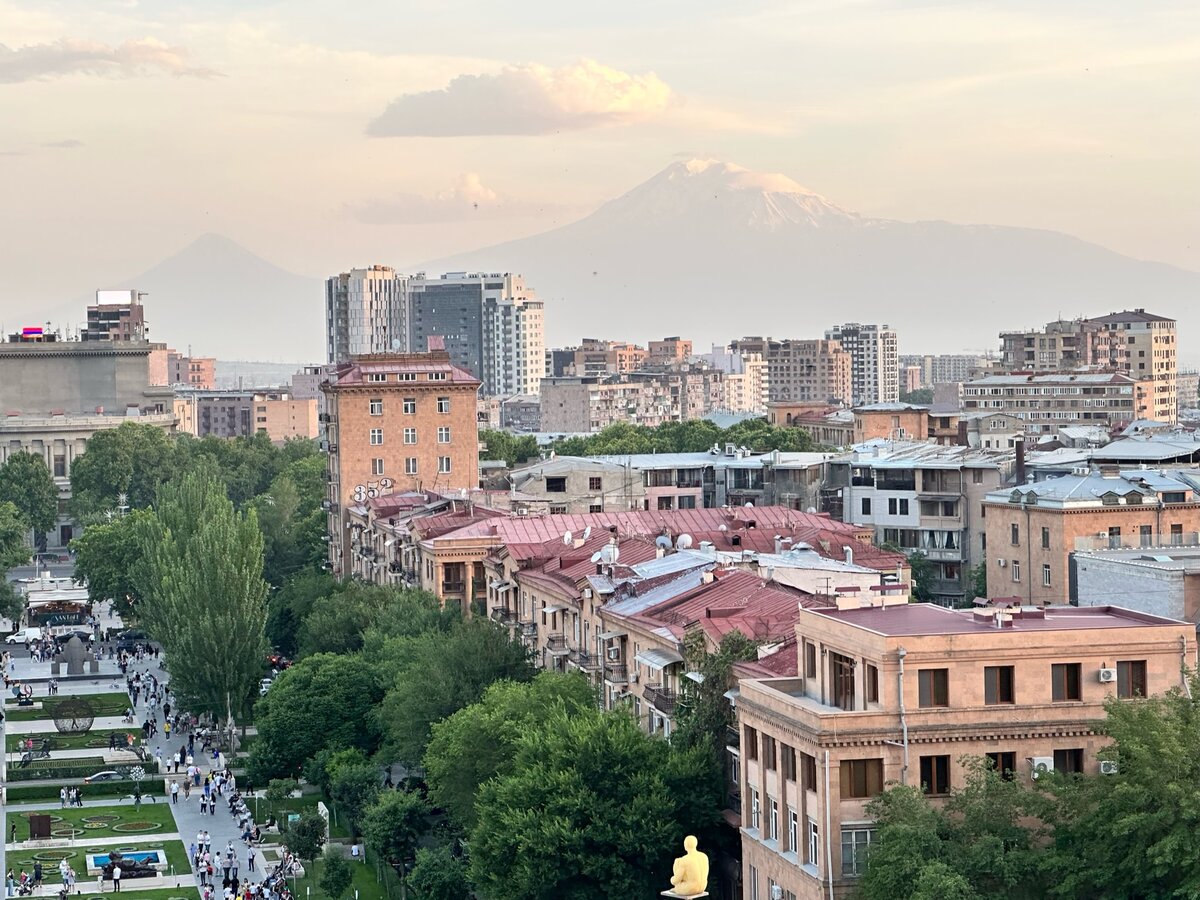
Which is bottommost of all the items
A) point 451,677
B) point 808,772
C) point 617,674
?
point 451,677

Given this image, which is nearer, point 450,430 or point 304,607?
point 304,607

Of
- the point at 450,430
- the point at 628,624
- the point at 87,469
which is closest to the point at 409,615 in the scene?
the point at 628,624

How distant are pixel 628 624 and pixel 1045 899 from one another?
2208 centimetres

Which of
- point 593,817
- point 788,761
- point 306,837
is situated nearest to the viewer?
point 788,761

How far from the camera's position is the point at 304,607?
103562mm

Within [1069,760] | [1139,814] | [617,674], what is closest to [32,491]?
[617,674]

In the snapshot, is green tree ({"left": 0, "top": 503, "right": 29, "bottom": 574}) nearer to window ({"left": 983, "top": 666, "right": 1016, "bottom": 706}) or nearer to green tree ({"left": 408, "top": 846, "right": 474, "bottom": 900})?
green tree ({"left": 408, "top": 846, "right": 474, "bottom": 900})

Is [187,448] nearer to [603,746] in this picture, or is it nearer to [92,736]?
[92,736]

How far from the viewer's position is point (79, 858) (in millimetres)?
69562

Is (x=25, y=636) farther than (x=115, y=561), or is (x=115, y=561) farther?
(x=115, y=561)

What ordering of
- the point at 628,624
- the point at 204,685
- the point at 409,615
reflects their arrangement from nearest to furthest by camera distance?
1. the point at 628,624
2. the point at 409,615
3. the point at 204,685

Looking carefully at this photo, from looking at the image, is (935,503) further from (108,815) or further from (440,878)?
(440,878)

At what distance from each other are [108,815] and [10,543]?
210 feet

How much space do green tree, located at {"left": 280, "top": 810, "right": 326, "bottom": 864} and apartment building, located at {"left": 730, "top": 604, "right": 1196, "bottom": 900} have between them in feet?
79.6
